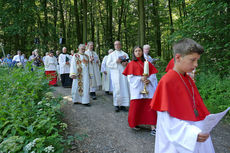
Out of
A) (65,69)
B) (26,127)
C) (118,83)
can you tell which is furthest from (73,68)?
(65,69)

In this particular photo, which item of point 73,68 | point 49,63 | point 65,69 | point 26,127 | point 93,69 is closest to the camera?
point 26,127

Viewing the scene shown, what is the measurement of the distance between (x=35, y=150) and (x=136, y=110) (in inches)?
99.1

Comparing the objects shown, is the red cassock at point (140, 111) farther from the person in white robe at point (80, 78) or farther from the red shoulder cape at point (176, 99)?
the person in white robe at point (80, 78)

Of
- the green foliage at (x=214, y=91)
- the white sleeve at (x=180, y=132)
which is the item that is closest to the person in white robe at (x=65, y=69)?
the green foliage at (x=214, y=91)

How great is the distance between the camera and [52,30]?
1661 centimetres

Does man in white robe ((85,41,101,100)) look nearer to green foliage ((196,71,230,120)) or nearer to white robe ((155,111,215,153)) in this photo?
green foliage ((196,71,230,120))

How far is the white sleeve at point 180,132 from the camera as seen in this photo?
5.22 feet

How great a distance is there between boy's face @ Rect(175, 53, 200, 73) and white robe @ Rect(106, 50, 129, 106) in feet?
13.9

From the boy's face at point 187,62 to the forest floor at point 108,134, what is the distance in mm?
2375

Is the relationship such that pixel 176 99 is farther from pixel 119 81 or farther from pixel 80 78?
pixel 80 78

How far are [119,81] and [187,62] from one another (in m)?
4.41

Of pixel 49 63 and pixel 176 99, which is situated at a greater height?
pixel 49 63

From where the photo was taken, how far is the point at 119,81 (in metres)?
6.15

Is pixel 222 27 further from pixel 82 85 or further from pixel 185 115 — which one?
pixel 185 115
